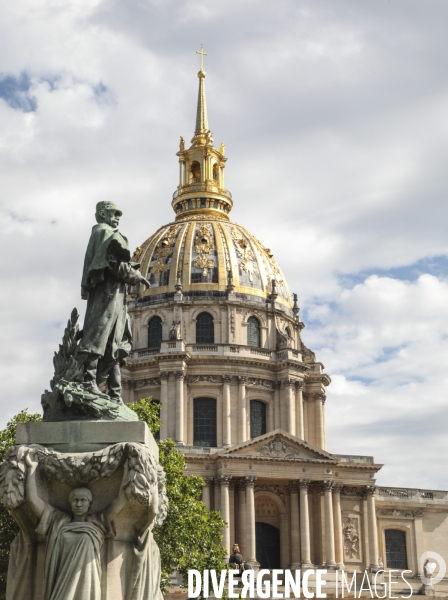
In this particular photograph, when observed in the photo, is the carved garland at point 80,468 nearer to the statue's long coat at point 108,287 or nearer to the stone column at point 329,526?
the statue's long coat at point 108,287

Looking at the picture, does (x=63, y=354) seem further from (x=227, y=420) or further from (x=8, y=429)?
(x=227, y=420)

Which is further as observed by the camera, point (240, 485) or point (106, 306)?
point (240, 485)

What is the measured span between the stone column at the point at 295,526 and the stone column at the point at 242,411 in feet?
22.2

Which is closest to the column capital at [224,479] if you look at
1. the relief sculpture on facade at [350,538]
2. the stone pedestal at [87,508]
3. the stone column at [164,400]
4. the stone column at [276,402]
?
the stone column at [164,400]

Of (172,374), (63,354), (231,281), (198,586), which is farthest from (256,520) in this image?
(63,354)

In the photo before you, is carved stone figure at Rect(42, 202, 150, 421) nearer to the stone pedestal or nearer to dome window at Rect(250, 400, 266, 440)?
the stone pedestal

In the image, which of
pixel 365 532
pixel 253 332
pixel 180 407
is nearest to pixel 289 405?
pixel 253 332

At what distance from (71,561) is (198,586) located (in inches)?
1131

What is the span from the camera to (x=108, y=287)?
10516 mm

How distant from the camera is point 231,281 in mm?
77500

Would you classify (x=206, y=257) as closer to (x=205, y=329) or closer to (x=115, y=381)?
(x=205, y=329)

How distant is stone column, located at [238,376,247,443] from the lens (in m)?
70.9

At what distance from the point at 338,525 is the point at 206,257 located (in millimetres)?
25615

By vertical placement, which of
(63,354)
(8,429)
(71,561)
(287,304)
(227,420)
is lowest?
(71,561)
